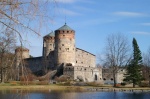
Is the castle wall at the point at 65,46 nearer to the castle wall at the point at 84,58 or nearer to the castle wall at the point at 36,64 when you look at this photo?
the castle wall at the point at 84,58

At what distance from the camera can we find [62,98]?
77.2 feet

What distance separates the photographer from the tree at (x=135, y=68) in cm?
3806

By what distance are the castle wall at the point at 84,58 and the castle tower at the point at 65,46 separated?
5.80 meters

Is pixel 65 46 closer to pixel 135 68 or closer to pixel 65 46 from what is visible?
pixel 65 46

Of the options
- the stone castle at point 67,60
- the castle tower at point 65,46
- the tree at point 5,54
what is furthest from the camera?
the castle tower at point 65,46

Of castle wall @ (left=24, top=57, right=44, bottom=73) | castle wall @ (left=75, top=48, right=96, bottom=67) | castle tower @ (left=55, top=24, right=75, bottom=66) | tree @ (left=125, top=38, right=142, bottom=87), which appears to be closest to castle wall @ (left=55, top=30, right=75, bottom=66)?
castle tower @ (left=55, top=24, right=75, bottom=66)

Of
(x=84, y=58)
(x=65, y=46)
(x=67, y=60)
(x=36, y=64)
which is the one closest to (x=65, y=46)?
(x=65, y=46)

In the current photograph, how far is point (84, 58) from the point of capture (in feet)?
220

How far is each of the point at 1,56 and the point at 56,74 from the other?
89.4ft

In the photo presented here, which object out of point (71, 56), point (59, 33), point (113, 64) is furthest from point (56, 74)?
point (113, 64)

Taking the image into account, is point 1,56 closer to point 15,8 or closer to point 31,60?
point 15,8

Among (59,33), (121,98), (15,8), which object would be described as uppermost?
(59,33)

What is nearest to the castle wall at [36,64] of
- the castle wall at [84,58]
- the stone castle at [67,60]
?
the stone castle at [67,60]

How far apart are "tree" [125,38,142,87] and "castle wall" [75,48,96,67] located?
2495 cm
